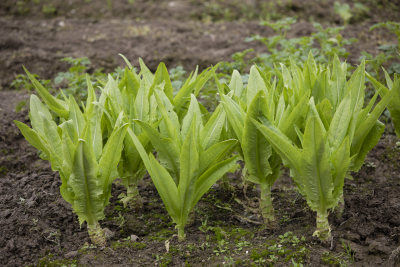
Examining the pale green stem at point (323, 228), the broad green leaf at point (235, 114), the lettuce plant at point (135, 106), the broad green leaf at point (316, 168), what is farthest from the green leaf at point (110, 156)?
the pale green stem at point (323, 228)

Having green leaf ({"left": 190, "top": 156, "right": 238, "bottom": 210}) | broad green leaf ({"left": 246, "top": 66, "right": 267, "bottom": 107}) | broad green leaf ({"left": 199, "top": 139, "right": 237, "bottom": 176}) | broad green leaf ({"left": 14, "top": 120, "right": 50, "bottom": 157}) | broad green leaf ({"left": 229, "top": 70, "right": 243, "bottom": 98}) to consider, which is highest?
broad green leaf ({"left": 246, "top": 66, "right": 267, "bottom": 107})

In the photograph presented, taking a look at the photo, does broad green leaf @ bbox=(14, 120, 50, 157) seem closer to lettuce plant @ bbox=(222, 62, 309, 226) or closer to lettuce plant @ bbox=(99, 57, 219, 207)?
lettuce plant @ bbox=(99, 57, 219, 207)

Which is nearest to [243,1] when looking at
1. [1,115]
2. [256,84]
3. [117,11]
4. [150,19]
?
[150,19]

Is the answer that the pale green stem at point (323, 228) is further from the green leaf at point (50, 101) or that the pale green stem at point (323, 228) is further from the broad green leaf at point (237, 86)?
the green leaf at point (50, 101)

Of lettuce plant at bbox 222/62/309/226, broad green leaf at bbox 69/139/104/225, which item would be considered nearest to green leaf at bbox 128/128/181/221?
broad green leaf at bbox 69/139/104/225

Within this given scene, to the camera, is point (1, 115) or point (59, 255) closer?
point (59, 255)

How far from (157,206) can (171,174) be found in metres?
0.53

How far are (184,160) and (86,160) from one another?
0.50m

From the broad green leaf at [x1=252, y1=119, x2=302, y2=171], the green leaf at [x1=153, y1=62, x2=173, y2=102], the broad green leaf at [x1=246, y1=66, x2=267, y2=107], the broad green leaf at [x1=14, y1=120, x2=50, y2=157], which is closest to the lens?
the broad green leaf at [x1=252, y1=119, x2=302, y2=171]

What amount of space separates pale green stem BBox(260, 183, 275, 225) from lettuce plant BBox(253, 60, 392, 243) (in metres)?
0.23

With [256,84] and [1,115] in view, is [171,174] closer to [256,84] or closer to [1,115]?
[256,84]

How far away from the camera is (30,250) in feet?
8.06

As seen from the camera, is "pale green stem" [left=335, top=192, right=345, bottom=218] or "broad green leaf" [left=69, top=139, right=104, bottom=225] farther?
"pale green stem" [left=335, top=192, right=345, bottom=218]

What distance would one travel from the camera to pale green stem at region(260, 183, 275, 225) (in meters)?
2.50
